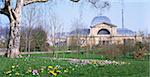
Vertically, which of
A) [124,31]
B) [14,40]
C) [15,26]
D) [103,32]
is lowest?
[14,40]

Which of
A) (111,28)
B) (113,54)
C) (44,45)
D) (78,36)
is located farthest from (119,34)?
(113,54)

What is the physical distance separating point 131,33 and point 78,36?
39134 mm

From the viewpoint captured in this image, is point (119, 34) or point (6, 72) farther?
point (119, 34)

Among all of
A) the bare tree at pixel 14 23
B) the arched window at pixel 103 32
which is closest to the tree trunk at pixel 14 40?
the bare tree at pixel 14 23

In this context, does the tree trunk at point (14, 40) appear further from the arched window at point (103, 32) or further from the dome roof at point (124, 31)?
the dome roof at point (124, 31)

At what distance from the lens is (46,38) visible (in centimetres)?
5038

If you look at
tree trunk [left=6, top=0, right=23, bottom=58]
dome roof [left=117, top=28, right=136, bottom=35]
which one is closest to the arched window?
dome roof [left=117, top=28, right=136, bottom=35]

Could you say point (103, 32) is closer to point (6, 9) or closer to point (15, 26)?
point (15, 26)

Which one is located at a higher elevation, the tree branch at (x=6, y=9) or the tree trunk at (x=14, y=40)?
the tree branch at (x=6, y=9)

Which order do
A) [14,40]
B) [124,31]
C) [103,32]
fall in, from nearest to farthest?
[14,40]
[103,32]
[124,31]

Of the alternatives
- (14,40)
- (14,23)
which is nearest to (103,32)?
(14,23)

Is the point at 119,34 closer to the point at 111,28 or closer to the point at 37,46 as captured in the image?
the point at 111,28

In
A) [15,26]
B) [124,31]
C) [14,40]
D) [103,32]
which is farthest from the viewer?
[124,31]

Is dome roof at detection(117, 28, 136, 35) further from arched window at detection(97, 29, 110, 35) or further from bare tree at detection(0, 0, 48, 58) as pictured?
bare tree at detection(0, 0, 48, 58)
